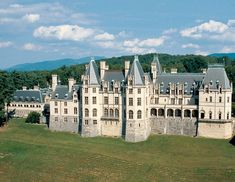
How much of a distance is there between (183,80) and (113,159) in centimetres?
2285

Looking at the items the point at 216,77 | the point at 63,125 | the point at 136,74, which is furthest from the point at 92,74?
the point at 216,77

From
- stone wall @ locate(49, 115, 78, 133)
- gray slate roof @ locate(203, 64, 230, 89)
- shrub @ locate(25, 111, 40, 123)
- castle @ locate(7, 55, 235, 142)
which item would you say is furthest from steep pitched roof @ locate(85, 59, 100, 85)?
shrub @ locate(25, 111, 40, 123)

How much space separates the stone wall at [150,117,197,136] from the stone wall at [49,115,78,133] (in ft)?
50.3

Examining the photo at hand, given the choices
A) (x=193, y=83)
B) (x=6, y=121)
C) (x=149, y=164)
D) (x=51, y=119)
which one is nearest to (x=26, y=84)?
(x=6, y=121)

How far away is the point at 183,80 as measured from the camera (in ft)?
275

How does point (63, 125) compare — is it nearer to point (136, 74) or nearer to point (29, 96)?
point (136, 74)

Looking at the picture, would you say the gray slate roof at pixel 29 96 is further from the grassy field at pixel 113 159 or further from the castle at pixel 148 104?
the grassy field at pixel 113 159

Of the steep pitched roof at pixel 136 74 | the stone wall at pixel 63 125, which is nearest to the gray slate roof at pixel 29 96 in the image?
the stone wall at pixel 63 125

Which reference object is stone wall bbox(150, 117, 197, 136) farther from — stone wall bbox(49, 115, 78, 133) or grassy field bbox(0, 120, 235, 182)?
stone wall bbox(49, 115, 78, 133)

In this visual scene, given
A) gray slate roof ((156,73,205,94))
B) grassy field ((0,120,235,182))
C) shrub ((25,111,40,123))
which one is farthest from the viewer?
shrub ((25,111,40,123))

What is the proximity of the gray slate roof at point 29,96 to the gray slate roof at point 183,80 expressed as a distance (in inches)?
1401

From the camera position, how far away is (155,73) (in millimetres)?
86125

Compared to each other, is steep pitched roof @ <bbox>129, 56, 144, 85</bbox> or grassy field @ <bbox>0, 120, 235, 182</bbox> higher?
steep pitched roof @ <bbox>129, 56, 144, 85</bbox>

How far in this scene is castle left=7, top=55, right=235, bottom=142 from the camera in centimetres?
7950
